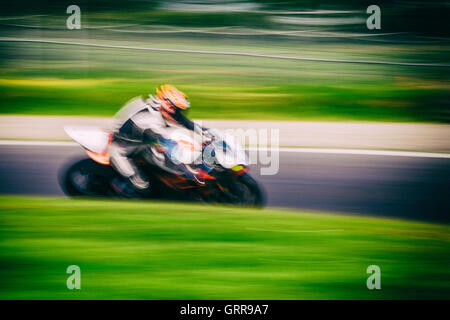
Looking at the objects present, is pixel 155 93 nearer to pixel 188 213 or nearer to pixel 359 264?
pixel 188 213

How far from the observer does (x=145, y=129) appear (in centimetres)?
429

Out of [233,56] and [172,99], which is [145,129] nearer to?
[172,99]

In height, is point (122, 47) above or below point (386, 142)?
above

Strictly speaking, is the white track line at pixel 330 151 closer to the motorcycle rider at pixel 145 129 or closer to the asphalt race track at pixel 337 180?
the asphalt race track at pixel 337 180

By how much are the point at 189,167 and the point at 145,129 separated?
53cm

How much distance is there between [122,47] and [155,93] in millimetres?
490

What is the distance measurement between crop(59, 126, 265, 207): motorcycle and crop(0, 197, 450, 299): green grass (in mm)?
142

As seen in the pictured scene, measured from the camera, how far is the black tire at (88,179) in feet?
14.9

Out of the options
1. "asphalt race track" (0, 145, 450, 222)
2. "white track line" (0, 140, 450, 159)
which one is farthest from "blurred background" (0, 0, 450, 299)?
"white track line" (0, 140, 450, 159)

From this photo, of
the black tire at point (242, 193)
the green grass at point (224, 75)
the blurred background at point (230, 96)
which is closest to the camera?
the blurred background at point (230, 96)

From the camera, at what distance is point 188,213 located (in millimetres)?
4176

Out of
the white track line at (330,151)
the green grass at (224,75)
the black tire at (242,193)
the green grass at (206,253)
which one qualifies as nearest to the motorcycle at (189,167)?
the black tire at (242,193)
